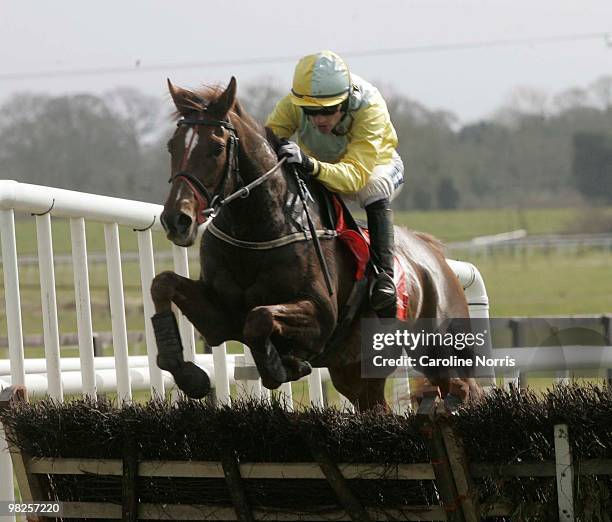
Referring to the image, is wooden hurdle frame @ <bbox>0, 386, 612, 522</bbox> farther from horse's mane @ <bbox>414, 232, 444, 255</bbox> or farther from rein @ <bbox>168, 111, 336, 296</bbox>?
horse's mane @ <bbox>414, 232, 444, 255</bbox>

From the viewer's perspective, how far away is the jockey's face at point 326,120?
4.74 meters

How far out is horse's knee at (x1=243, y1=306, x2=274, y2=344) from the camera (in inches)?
160

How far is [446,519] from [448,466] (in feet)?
0.63

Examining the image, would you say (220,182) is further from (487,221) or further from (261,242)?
(487,221)

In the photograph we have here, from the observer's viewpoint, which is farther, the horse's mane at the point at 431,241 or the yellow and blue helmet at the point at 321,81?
the horse's mane at the point at 431,241

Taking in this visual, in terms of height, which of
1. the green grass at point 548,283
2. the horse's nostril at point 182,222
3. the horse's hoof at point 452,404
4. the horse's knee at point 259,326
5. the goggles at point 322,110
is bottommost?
the green grass at point 548,283

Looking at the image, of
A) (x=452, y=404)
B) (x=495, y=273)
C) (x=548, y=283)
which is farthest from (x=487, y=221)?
(x=452, y=404)

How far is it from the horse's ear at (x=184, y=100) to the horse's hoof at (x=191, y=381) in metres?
0.99

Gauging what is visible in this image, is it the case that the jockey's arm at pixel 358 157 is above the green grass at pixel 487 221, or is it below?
above

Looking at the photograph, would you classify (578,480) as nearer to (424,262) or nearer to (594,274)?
(424,262)

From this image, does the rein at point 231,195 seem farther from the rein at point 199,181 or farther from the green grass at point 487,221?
the green grass at point 487,221

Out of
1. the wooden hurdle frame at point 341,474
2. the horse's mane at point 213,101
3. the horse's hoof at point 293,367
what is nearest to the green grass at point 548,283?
the horse's mane at point 213,101

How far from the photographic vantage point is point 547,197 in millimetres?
45656

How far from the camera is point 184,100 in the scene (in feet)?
14.0
